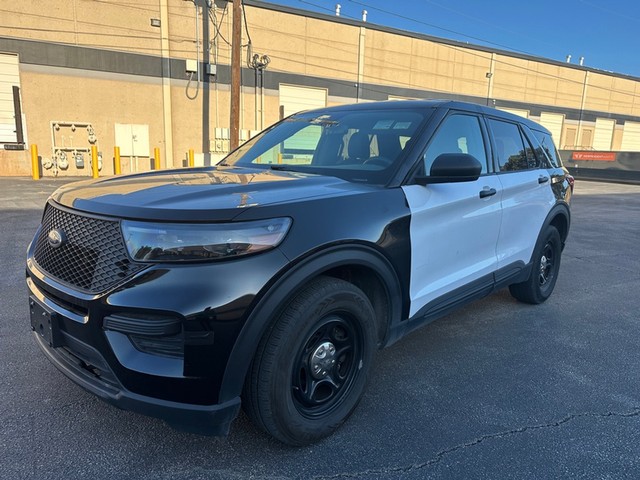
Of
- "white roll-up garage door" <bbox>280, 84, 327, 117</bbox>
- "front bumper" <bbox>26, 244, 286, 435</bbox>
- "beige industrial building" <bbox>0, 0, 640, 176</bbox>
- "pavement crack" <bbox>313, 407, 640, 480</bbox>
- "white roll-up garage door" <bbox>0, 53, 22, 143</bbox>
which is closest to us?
"front bumper" <bbox>26, 244, 286, 435</bbox>

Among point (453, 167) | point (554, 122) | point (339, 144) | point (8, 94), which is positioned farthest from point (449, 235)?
point (554, 122)

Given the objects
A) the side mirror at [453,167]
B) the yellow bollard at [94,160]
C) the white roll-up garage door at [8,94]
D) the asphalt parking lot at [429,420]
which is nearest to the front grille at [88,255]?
the asphalt parking lot at [429,420]

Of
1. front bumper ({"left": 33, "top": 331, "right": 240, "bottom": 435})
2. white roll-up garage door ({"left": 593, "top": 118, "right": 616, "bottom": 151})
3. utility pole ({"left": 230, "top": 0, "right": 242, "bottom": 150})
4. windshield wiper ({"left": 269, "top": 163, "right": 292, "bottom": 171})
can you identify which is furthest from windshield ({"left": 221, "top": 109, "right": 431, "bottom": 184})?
white roll-up garage door ({"left": 593, "top": 118, "right": 616, "bottom": 151})

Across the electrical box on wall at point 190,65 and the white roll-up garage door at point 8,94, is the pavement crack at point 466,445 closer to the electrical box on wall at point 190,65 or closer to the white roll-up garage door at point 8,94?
the white roll-up garage door at point 8,94

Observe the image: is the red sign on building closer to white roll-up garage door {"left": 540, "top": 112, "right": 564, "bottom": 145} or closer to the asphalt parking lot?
white roll-up garage door {"left": 540, "top": 112, "right": 564, "bottom": 145}

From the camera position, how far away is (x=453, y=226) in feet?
9.84

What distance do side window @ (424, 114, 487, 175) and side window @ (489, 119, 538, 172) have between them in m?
0.28

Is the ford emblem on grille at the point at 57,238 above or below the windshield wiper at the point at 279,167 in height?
below

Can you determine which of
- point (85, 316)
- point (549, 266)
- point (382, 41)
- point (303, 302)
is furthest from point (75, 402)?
point (382, 41)

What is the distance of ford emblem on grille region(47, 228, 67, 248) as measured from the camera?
2191 mm

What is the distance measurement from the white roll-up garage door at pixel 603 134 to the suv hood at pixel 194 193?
42.6 m

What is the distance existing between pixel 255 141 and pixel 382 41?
2383cm

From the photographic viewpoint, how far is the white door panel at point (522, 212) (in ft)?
12.1

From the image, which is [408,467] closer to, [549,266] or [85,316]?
[85,316]
